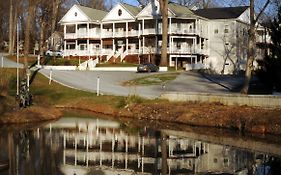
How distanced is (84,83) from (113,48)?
29158 mm

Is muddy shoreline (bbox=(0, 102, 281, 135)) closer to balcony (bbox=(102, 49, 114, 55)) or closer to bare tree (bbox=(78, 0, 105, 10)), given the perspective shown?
balcony (bbox=(102, 49, 114, 55))

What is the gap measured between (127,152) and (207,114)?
38.7ft

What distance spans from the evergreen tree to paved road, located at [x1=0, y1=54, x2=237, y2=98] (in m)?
8.30

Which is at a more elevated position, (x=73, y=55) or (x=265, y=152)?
(x=73, y=55)

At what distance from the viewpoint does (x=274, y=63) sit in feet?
114

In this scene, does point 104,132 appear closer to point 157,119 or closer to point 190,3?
point 157,119

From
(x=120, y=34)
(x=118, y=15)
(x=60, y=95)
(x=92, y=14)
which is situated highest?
(x=92, y=14)

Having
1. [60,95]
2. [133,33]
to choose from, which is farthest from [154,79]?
[133,33]

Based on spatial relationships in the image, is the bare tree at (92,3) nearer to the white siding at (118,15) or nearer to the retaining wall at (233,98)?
the white siding at (118,15)

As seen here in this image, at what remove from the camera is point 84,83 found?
4991cm

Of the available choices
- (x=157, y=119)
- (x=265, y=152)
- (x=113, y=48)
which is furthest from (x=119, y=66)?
(x=265, y=152)

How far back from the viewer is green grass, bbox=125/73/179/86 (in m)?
50.8

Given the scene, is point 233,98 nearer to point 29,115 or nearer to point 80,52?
point 29,115

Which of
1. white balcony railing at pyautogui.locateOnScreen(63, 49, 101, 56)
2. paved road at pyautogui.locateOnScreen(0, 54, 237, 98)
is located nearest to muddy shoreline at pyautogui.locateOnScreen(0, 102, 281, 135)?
paved road at pyautogui.locateOnScreen(0, 54, 237, 98)
